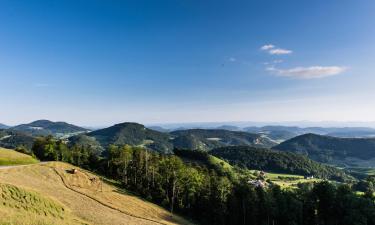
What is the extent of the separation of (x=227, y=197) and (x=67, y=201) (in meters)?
51.0

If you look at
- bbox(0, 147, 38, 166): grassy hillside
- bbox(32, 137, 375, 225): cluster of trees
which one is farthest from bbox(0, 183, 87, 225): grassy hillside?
bbox(0, 147, 38, 166): grassy hillside

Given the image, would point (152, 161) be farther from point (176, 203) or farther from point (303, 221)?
point (303, 221)

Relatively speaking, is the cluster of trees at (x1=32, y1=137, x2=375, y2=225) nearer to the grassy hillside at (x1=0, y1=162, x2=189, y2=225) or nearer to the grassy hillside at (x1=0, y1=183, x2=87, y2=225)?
the grassy hillside at (x1=0, y1=162, x2=189, y2=225)

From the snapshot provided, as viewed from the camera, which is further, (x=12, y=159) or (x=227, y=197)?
(x=12, y=159)

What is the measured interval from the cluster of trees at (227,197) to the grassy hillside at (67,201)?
53.2ft

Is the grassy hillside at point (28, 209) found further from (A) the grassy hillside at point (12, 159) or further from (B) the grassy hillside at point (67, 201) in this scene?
(A) the grassy hillside at point (12, 159)

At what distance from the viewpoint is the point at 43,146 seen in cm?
13112

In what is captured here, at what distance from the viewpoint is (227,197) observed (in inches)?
3782

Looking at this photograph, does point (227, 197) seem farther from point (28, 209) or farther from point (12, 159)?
point (12, 159)

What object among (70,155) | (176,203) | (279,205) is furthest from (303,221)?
(70,155)

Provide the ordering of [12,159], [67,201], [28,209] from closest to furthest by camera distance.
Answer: [28,209]
[67,201]
[12,159]

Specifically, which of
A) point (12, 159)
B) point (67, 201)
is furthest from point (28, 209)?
point (12, 159)

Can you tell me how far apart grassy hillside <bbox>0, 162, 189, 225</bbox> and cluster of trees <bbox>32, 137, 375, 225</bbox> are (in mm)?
16201

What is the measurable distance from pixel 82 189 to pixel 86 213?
20.6 m
